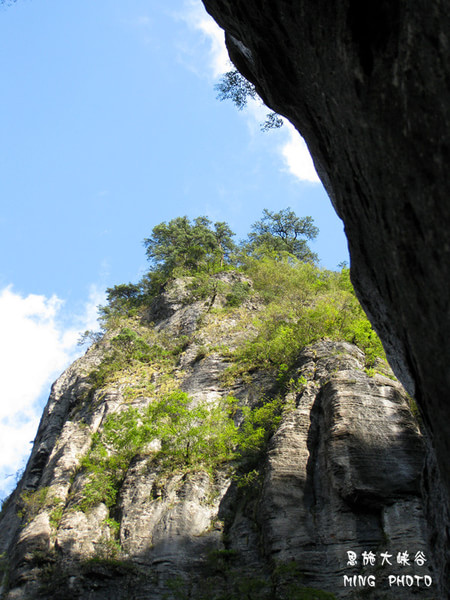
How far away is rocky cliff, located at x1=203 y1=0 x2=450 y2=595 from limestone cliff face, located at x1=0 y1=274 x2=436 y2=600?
3765 millimetres

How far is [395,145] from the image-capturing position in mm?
4000

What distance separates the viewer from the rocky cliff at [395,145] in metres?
3.67

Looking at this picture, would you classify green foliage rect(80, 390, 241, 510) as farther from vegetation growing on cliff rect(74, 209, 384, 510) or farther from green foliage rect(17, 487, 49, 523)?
green foliage rect(17, 487, 49, 523)

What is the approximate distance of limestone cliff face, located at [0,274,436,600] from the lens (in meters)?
9.07

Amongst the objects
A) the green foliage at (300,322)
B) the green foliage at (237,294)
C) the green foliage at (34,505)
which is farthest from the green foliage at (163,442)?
the green foliage at (237,294)

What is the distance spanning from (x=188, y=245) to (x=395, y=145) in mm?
29425

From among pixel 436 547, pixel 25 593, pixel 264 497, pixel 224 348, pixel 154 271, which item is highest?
pixel 154 271

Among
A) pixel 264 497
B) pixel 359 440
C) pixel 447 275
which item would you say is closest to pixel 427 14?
pixel 447 275

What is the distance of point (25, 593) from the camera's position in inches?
439

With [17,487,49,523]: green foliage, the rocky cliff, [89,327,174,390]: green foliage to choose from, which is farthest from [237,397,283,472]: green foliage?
[89,327,174,390]: green foliage

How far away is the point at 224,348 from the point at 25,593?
34.3 ft

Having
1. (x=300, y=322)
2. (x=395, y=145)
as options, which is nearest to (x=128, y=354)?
(x=300, y=322)

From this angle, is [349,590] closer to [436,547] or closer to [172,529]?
[436,547]


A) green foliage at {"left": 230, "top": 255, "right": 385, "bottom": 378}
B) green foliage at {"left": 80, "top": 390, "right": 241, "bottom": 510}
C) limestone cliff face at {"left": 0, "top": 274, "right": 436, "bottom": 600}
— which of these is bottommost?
limestone cliff face at {"left": 0, "top": 274, "right": 436, "bottom": 600}
